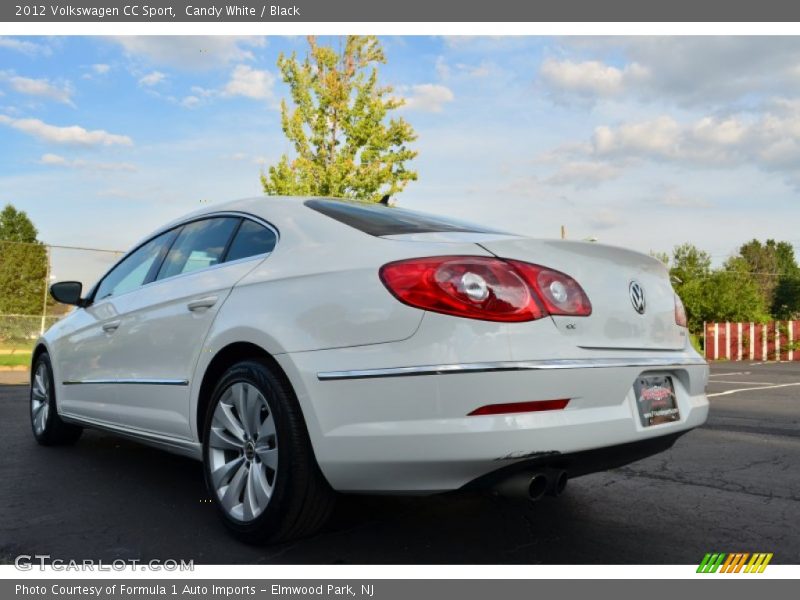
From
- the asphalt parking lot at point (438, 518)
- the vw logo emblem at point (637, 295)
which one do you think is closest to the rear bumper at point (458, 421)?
the vw logo emblem at point (637, 295)

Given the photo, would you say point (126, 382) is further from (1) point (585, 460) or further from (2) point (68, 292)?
(1) point (585, 460)

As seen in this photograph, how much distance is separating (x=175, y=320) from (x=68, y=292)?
1899 millimetres

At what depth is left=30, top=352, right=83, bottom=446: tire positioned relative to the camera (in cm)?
534

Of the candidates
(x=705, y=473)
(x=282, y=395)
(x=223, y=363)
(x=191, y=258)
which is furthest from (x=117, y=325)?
(x=705, y=473)

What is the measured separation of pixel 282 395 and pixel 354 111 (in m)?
18.2

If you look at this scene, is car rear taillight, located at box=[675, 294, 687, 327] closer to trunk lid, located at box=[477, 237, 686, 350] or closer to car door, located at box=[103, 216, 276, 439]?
trunk lid, located at box=[477, 237, 686, 350]

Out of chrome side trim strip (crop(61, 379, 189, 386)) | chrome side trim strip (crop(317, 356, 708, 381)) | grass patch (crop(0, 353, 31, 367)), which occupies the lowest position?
grass patch (crop(0, 353, 31, 367))

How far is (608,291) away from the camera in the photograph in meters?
2.84

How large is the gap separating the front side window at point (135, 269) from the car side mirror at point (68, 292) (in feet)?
0.57

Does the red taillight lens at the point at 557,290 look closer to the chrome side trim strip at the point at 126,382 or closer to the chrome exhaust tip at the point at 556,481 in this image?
the chrome exhaust tip at the point at 556,481

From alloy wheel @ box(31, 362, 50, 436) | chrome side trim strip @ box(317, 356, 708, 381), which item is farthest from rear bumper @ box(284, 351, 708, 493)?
alloy wheel @ box(31, 362, 50, 436)

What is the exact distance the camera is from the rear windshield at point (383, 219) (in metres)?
3.11

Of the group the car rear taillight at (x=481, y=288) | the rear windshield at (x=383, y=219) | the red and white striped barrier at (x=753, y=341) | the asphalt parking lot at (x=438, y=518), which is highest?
the rear windshield at (x=383, y=219)

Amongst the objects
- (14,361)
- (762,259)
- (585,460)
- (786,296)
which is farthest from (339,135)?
(762,259)
